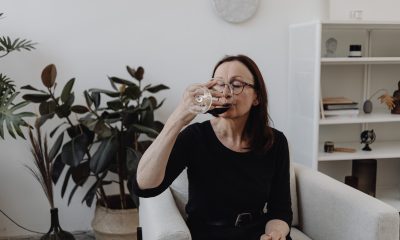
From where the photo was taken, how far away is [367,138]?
3.00m

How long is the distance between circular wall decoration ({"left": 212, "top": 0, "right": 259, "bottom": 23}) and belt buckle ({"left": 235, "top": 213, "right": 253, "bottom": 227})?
1.59m

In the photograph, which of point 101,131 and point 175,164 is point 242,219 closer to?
point 175,164

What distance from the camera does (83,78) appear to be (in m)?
2.81

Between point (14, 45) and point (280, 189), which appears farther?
point (14, 45)

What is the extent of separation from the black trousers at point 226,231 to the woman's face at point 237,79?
1.37ft

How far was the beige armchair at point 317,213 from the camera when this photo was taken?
1610 mm

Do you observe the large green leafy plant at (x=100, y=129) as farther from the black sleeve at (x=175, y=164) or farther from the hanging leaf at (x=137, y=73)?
the black sleeve at (x=175, y=164)

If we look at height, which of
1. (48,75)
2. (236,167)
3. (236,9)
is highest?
(236,9)

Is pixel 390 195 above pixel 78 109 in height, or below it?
below

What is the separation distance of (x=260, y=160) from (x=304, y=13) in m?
1.65

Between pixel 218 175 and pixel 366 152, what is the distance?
1650 mm

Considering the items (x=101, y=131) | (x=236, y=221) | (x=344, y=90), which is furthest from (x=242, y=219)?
(x=344, y=90)

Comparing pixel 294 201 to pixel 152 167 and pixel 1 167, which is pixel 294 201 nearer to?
pixel 152 167

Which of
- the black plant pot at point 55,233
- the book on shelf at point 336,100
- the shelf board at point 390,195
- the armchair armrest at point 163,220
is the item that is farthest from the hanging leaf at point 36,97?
the shelf board at point 390,195
